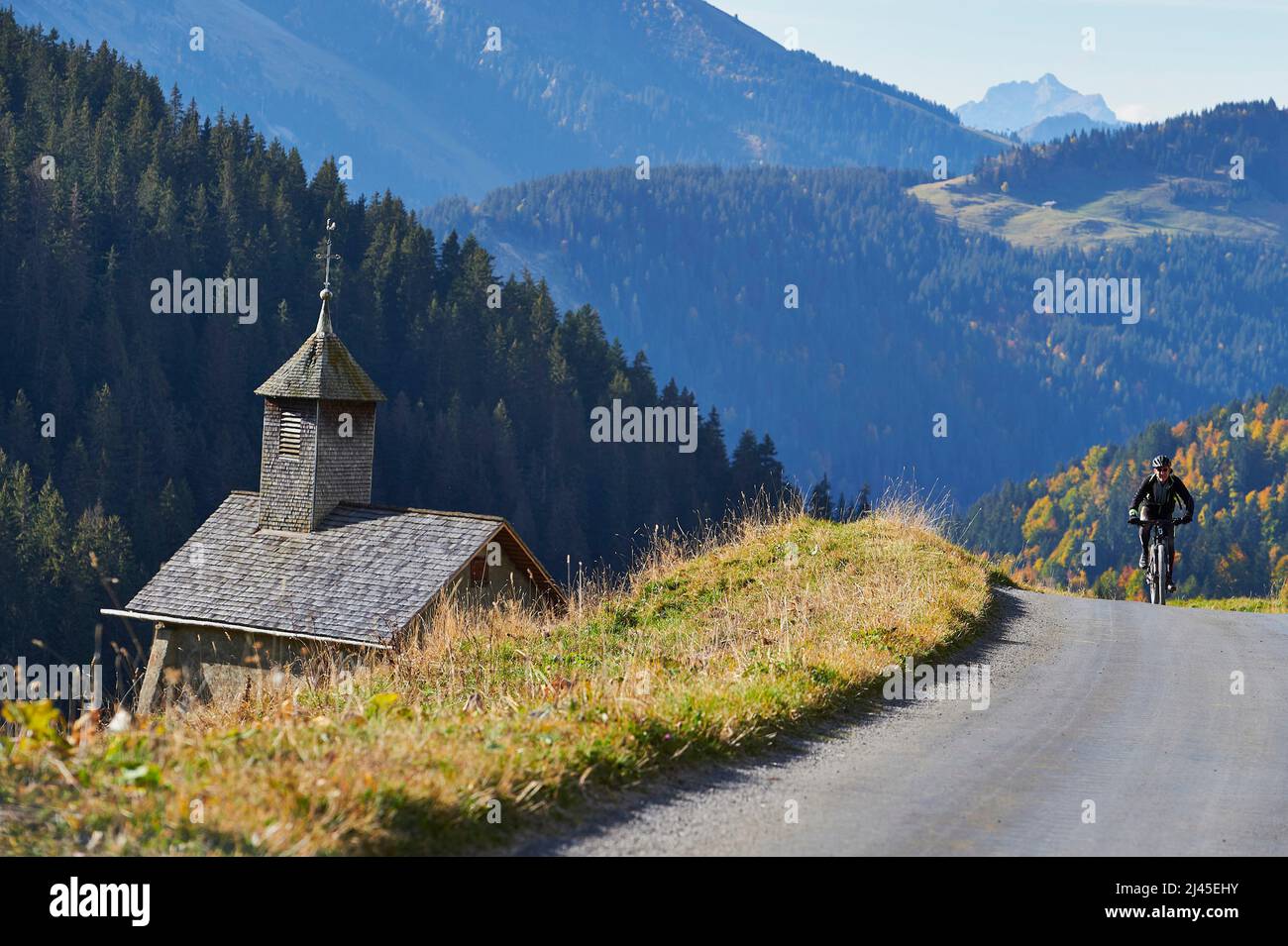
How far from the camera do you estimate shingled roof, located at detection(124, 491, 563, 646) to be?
32.6m

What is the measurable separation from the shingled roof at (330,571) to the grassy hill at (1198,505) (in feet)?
404

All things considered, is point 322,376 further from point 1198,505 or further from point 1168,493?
point 1198,505

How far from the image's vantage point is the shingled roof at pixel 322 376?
39438 mm

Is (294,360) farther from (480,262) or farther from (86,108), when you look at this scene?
(480,262)

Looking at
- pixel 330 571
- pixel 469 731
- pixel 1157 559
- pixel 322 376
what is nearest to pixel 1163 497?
pixel 1157 559

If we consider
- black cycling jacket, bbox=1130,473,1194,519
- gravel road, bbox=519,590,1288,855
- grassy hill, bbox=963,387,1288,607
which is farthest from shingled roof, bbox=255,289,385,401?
grassy hill, bbox=963,387,1288,607

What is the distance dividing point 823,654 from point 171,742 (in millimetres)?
5362

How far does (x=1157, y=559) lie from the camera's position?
1931cm

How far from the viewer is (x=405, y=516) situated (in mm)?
36281

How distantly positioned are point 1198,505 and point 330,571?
147863 millimetres

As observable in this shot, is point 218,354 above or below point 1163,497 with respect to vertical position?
above

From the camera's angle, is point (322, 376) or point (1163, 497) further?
point (322, 376)

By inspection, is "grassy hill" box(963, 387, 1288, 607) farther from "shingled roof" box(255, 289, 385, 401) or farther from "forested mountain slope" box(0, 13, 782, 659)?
"shingled roof" box(255, 289, 385, 401)

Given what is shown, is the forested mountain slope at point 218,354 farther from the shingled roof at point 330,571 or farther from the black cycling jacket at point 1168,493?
the black cycling jacket at point 1168,493
